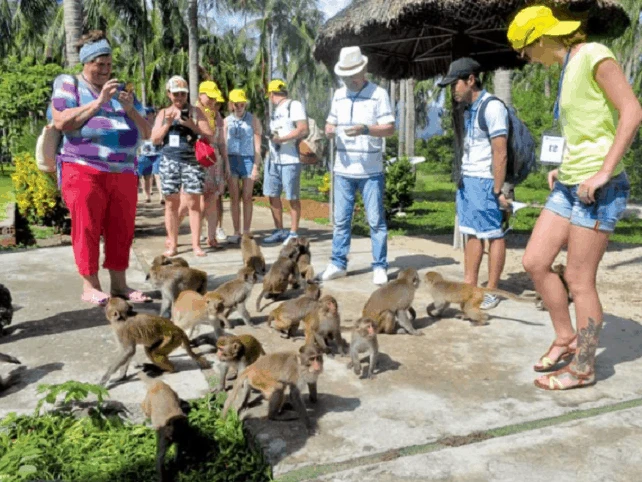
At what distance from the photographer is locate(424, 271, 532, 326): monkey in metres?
5.02

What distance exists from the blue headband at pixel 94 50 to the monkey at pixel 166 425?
3.01 metres

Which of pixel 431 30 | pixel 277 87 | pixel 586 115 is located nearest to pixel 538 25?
pixel 586 115

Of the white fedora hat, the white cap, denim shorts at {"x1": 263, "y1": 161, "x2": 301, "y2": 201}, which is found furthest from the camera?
denim shorts at {"x1": 263, "y1": 161, "x2": 301, "y2": 201}

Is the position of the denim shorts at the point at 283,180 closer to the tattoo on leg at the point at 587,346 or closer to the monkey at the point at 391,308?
the monkey at the point at 391,308

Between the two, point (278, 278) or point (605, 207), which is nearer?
point (605, 207)

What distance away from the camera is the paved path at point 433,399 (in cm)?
287

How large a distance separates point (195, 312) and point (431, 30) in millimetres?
6150

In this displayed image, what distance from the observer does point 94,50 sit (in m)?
4.92

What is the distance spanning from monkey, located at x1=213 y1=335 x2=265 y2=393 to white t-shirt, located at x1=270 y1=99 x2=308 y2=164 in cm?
503

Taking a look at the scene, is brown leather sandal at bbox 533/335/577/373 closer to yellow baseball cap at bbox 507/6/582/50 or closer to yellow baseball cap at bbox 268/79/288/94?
yellow baseball cap at bbox 507/6/582/50

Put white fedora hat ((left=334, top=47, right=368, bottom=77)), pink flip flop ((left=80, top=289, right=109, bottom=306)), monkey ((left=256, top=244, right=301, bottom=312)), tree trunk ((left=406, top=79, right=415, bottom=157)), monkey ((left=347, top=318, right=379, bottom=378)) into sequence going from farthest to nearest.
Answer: tree trunk ((left=406, top=79, right=415, bottom=157)) → white fedora hat ((left=334, top=47, right=368, bottom=77)) → monkey ((left=256, top=244, right=301, bottom=312)) → pink flip flop ((left=80, top=289, right=109, bottom=306)) → monkey ((left=347, top=318, right=379, bottom=378))

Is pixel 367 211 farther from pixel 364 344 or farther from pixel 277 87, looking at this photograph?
pixel 277 87

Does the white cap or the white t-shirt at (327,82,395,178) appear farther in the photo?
the white cap

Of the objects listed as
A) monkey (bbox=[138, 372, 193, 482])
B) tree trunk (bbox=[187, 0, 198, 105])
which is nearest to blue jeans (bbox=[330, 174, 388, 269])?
monkey (bbox=[138, 372, 193, 482])
